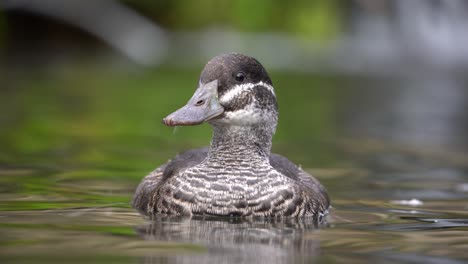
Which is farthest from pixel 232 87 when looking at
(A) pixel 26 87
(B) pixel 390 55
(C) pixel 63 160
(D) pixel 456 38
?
(B) pixel 390 55

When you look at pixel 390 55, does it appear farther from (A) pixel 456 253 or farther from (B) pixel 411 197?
(A) pixel 456 253

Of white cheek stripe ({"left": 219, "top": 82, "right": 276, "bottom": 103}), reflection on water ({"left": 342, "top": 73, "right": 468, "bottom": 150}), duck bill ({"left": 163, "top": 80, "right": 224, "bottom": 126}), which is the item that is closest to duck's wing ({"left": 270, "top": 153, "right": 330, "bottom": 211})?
white cheek stripe ({"left": 219, "top": 82, "right": 276, "bottom": 103})

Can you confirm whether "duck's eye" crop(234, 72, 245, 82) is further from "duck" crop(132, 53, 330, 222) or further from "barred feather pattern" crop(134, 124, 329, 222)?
"barred feather pattern" crop(134, 124, 329, 222)

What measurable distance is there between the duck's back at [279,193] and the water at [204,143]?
0.14 meters

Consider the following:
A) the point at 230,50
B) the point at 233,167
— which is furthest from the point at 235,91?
the point at 230,50

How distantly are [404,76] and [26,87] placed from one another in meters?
8.64

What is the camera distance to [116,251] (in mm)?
5438

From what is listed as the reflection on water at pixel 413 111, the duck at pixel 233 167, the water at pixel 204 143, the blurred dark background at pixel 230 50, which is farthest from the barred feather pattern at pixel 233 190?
the reflection on water at pixel 413 111

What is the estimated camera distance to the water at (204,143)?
568 cm

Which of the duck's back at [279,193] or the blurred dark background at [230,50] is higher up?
the blurred dark background at [230,50]

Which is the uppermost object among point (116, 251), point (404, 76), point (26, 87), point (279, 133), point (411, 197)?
point (404, 76)

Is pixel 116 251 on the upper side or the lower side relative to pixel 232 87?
lower

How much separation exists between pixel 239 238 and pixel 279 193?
0.81 metres

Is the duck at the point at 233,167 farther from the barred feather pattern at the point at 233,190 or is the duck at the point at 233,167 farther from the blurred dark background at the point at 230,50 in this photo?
the blurred dark background at the point at 230,50
